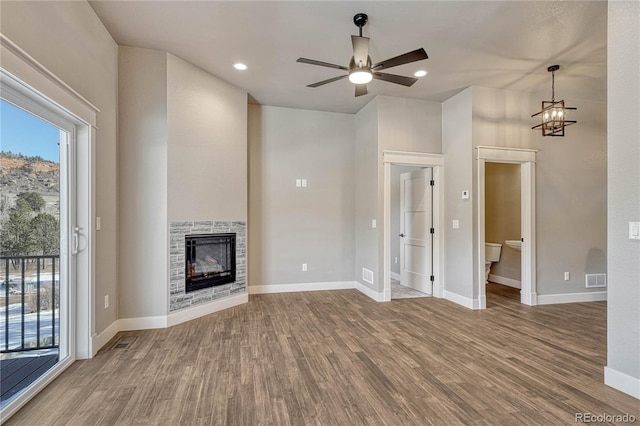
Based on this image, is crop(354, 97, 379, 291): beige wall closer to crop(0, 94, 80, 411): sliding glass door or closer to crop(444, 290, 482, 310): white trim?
crop(444, 290, 482, 310): white trim

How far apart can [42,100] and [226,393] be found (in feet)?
8.09

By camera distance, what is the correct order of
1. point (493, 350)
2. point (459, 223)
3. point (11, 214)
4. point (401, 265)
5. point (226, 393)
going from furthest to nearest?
point (401, 265)
point (459, 223)
point (493, 350)
point (226, 393)
point (11, 214)

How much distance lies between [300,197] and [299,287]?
159 cm

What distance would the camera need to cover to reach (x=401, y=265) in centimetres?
583

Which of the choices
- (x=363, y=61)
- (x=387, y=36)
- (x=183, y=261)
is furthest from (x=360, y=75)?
(x=183, y=261)

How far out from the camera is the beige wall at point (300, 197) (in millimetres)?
5059

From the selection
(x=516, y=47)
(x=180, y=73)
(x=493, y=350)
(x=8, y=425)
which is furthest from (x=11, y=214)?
(x=516, y=47)

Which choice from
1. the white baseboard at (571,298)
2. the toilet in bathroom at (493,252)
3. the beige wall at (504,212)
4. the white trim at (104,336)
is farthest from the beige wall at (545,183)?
the white trim at (104,336)

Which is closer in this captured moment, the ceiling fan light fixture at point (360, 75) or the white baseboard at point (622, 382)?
the white baseboard at point (622, 382)

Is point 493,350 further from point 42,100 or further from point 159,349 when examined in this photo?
point 42,100

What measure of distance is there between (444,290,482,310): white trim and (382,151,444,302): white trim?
5.5 inches

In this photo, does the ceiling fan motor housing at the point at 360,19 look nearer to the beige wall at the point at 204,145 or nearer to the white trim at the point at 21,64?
the beige wall at the point at 204,145

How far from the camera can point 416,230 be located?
535 centimetres

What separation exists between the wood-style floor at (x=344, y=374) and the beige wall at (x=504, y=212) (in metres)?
1.95
